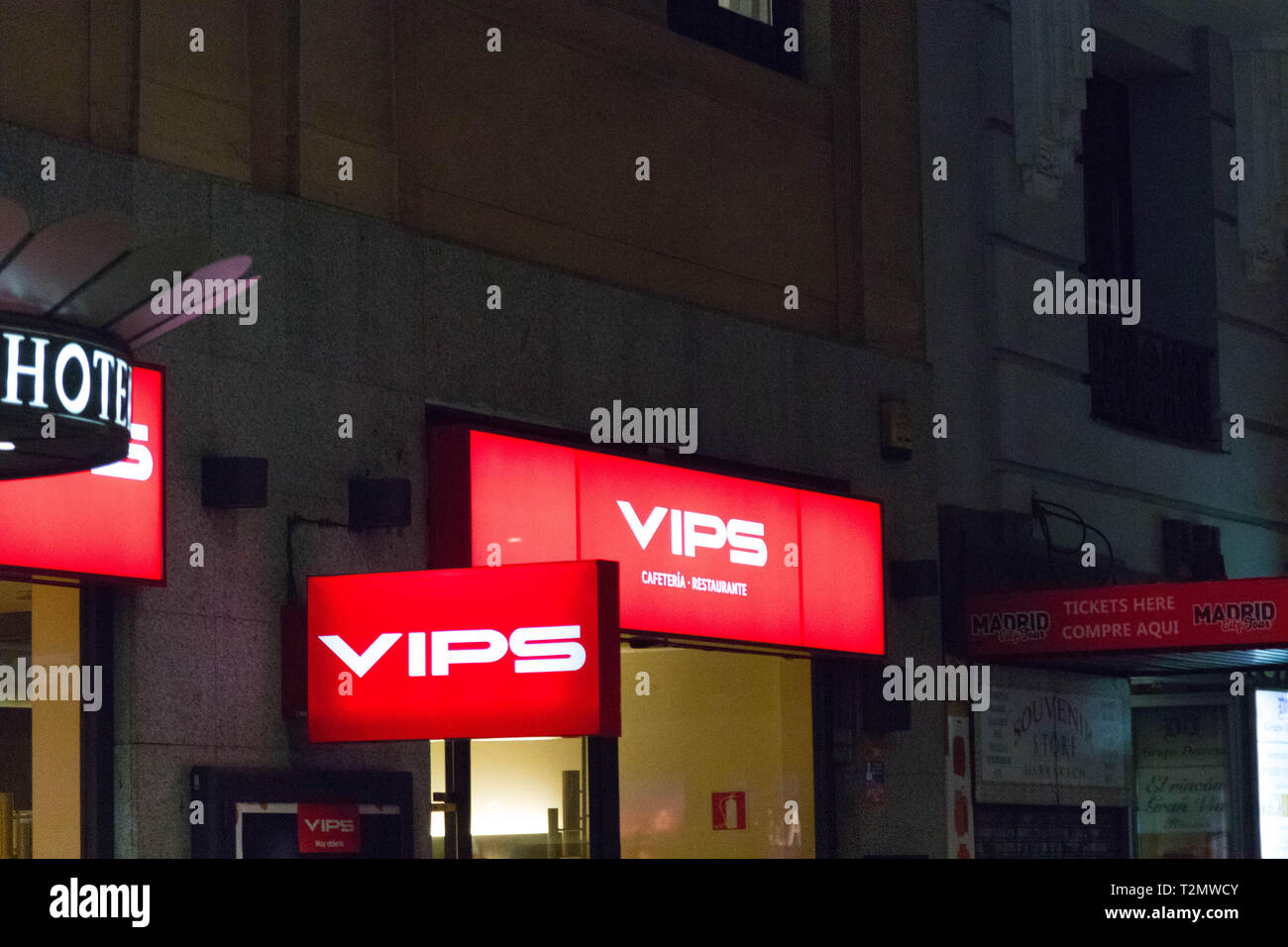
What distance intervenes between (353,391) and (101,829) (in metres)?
2.55

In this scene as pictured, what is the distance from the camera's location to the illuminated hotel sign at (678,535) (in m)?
10.3

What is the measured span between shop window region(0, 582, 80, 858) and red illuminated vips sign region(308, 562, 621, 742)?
1.08 metres

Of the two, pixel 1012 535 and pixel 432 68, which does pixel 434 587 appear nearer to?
pixel 432 68

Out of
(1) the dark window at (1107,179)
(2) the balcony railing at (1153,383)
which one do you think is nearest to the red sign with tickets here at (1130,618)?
(2) the balcony railing at (1153,383)

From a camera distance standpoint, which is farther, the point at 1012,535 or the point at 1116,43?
the point at 1116,43

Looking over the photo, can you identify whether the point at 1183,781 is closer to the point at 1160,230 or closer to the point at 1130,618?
the point at 1130,618

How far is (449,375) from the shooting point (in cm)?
1055

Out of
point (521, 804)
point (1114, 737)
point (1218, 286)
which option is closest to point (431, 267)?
point (521, 804)

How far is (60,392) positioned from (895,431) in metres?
7.70

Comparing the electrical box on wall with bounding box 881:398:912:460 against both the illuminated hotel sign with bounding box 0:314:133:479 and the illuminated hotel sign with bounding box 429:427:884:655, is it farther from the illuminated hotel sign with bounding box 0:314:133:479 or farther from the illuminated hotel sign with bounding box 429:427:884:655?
the illuminated hotel sign with bounding box 0:314:133:479

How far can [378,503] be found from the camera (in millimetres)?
9695

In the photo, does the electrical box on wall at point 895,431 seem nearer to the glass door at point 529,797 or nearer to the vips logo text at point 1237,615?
the vips logo text at point 1237,615

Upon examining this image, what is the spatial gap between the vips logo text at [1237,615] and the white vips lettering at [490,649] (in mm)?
6015
